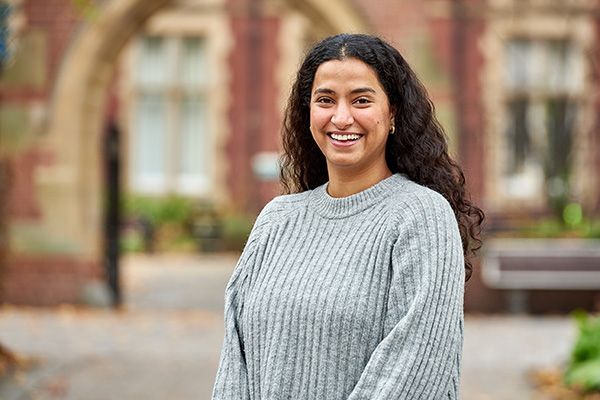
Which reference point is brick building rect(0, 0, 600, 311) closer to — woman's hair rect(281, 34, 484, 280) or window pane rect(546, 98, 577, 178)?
window pane rect(546, 98, 577, 178)

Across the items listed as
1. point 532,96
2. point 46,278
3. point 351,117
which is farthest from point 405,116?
point 532,96

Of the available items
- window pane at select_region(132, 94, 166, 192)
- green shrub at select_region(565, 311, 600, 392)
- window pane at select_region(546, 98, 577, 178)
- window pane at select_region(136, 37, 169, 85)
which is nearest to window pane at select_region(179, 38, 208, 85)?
window pane at select_region(136, 37, 169, 85)

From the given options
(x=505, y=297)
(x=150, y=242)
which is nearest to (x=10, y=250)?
(x=505, y=297)

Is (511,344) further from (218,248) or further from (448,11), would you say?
(218,248)

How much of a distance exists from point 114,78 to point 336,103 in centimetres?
1797

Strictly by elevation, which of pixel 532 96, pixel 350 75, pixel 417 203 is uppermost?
pixel 532 96

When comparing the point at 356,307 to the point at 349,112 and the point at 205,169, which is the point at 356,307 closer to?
the point at 349,112

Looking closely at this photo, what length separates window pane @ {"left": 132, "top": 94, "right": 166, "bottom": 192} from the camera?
2019cm

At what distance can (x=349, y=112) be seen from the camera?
7.35 feet

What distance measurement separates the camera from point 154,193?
20031mm

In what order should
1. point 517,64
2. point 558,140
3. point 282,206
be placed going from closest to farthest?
1. point 282,206
2. point 558,140
3. point 517,64

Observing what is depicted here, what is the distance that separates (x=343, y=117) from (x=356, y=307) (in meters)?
0.39

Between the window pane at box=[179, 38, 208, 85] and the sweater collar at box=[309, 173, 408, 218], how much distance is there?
17887 mm

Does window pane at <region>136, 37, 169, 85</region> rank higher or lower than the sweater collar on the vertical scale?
higher
